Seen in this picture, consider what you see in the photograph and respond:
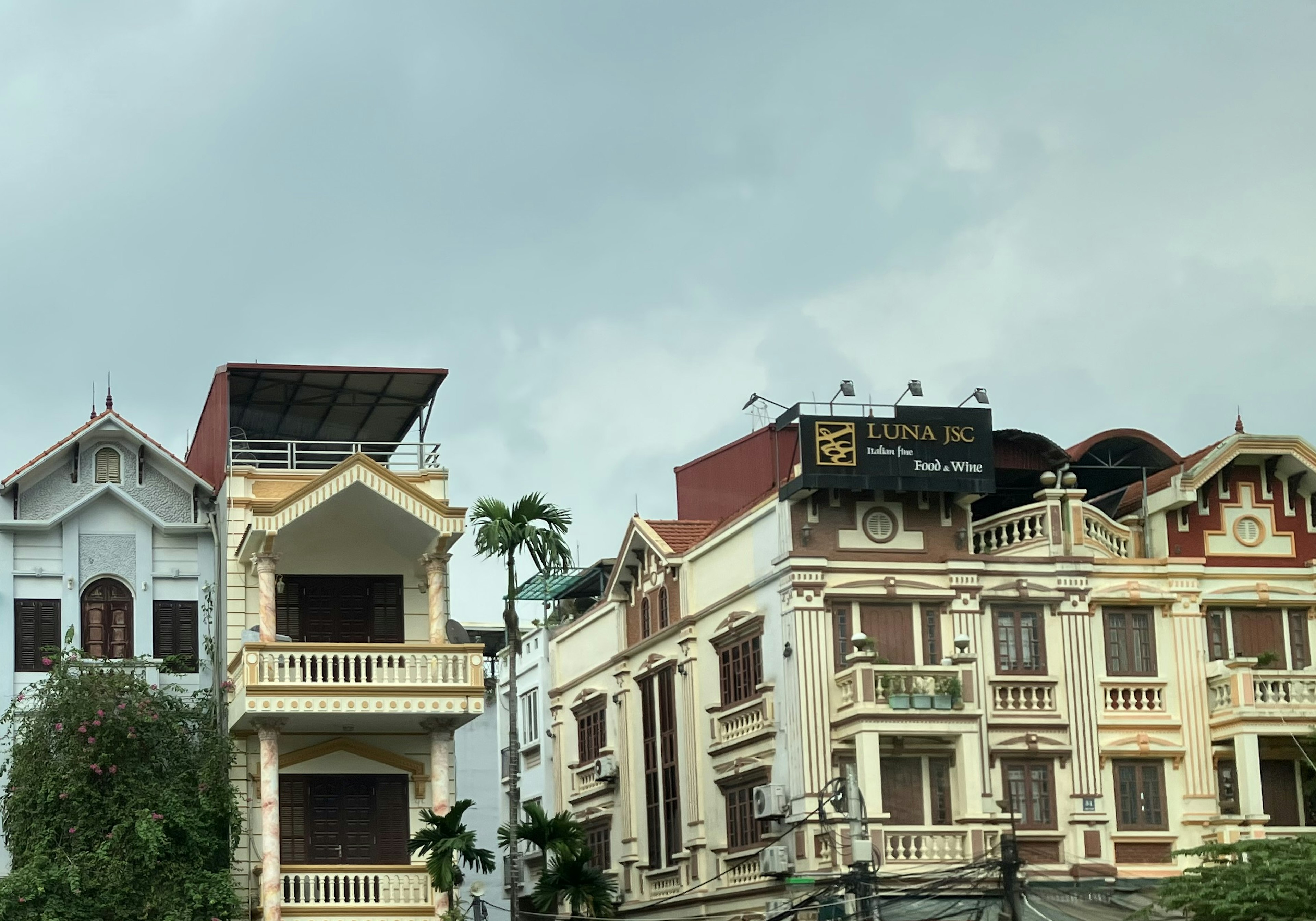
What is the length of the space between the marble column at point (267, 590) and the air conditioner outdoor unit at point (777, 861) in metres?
10.7

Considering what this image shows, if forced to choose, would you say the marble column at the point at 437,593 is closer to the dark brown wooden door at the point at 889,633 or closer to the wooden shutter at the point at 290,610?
the wooden shutter at the point at 290,610

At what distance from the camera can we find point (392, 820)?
3703 cm

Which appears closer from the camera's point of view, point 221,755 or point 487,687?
point 221,755

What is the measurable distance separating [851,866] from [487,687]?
3209cm

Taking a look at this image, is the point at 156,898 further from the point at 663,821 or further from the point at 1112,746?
the point at 1112,746

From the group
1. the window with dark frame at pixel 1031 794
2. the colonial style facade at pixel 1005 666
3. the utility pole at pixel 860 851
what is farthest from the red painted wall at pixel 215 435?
the window with dark frame at pixel 1031 794

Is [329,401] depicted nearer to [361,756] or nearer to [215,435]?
[215,435]

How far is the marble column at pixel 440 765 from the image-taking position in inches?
1414

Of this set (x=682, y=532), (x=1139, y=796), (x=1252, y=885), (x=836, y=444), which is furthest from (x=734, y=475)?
(x=1252, y=885)

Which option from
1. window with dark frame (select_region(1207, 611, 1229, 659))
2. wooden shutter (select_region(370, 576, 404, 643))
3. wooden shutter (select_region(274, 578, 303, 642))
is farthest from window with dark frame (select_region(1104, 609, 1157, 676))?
wooden shutter (select_region(274, 578, 303, 642))

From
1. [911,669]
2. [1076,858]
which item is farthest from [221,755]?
[1076,858]

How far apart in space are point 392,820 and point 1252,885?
51.3ft

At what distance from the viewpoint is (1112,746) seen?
40344 millimetres

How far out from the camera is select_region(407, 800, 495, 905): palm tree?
34562 millimetres
